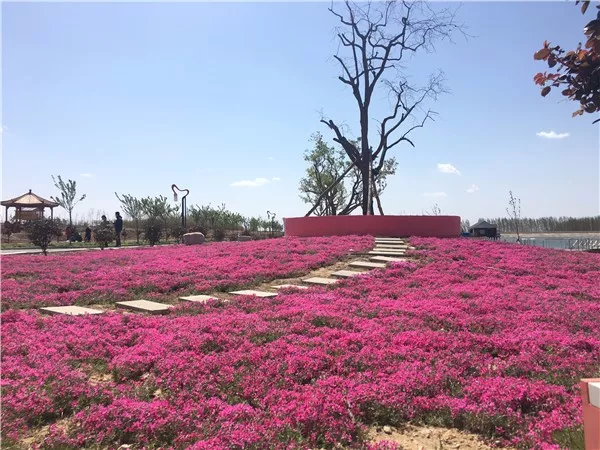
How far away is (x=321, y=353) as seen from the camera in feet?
13.0

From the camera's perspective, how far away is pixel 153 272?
9.20 m

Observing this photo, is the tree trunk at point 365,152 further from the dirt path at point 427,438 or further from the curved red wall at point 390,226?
the dirt path at point 427,438

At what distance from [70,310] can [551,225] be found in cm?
4909

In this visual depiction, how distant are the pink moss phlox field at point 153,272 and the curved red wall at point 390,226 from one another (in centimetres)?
258

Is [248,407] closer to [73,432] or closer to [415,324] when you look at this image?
[73,432]

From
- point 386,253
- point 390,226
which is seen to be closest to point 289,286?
point 386,253

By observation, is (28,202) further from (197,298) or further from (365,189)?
(197,298)

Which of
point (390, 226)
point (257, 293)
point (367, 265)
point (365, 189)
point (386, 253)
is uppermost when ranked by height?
point (365, 189)

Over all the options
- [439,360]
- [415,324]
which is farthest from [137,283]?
[439,360]

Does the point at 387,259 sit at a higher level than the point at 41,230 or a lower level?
lower

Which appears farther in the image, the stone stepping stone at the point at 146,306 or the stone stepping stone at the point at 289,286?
the stone stepping stone at the point at 289,286

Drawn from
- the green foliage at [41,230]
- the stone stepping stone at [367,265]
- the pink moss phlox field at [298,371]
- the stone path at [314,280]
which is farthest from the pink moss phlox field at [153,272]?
the green foliage at [41,230]

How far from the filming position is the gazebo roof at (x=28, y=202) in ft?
103

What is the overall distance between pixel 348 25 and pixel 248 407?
20.4 meters
